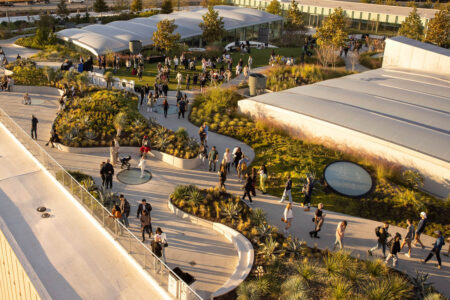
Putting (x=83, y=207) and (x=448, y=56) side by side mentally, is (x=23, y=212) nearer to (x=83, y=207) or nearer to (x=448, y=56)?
(x=83, y=207)

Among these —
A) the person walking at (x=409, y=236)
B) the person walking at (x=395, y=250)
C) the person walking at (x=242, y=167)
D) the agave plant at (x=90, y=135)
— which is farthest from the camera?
the agave plant at (x=90, y=135)

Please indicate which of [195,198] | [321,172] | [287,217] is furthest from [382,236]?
[195,198]

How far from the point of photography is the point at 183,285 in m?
9.33

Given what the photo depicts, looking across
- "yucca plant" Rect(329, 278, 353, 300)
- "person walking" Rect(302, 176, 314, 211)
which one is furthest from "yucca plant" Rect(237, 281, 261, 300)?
"person walking" Rect(302, 176, 314, 211)

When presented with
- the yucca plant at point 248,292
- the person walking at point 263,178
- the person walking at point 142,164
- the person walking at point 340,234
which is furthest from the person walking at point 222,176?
the yucca plant at point 248,292

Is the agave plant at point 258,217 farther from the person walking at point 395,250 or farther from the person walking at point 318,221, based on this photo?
the person walking at point 395,250

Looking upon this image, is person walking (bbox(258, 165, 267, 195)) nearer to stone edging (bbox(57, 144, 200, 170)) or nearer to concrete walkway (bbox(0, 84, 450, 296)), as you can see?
concrete walkway (bbox(0, 84, 450, 296))

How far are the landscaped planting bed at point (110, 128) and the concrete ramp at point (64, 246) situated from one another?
3960 mm

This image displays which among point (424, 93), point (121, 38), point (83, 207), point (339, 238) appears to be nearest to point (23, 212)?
point (83, 207)

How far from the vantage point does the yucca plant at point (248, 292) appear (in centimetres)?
1034

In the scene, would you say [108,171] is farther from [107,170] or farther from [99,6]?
[99,6]

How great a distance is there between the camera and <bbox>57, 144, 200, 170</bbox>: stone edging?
18127 millimetres

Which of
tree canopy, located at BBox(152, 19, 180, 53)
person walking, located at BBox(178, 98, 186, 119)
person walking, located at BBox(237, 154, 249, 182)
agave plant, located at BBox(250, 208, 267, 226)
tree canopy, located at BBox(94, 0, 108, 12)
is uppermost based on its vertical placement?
tree canopy, located at BBox(94, 0, 108, 12)

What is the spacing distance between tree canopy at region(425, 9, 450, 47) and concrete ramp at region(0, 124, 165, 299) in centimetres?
3709
